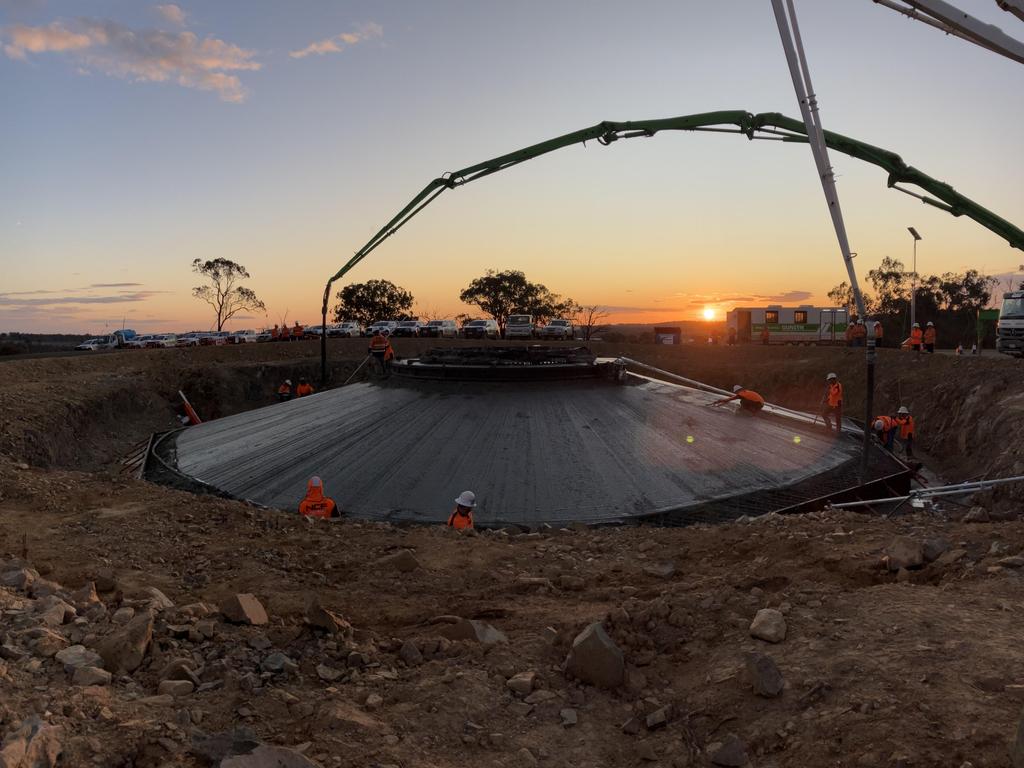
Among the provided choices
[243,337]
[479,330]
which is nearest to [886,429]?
[479,330]

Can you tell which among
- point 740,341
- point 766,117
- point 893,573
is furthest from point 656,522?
point 740,341

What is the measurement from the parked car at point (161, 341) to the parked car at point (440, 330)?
20239 millimetres

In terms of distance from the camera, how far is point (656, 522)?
373 inches

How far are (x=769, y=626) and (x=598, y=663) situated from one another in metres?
1.17

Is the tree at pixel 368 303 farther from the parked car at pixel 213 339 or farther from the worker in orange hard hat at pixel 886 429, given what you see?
the worker in orange hard hat at pixel 886 429

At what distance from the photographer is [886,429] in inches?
710

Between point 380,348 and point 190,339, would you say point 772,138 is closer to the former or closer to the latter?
point 380,348

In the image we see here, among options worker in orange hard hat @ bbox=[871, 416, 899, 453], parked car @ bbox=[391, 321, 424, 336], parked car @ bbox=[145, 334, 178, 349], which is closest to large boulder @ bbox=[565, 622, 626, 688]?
worker in orange hard hat @ bbox=[871, 416, 899, 453]

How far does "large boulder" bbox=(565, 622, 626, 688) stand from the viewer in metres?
3.94

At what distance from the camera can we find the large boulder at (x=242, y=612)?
4590mm

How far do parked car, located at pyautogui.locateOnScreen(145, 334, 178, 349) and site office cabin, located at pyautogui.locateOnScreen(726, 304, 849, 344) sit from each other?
150 feet

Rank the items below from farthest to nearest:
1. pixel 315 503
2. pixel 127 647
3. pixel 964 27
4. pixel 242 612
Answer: pixel 315 503, pixel 964 27, pixel 242 612, pixel 127 647

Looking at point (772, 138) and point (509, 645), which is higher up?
point (772, 138)

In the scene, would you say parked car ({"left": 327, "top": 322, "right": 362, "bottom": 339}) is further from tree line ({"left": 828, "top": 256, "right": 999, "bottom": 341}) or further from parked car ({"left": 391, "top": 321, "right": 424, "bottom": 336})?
tree line ({"left": 828, "top": 256, "right": 999, "bottom": 341})
